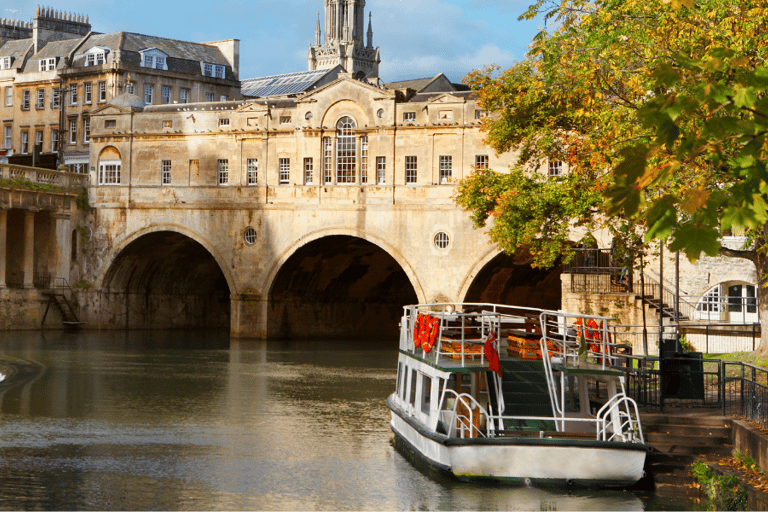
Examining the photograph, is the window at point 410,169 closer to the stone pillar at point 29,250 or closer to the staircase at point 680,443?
the stone pillar at point 29,250

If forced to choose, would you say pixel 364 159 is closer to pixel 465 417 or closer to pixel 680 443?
pixel 680 443

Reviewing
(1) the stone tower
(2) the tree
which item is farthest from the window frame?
(1) the stone tower

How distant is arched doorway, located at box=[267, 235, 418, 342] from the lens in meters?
56.3

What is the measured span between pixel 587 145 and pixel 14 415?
1585cm

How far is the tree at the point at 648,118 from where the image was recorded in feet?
24.0

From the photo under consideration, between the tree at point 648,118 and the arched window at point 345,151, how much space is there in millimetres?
20335

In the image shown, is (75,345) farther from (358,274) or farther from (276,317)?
(358,274)

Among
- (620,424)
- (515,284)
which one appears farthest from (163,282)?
(620,424)

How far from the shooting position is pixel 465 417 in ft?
58.0

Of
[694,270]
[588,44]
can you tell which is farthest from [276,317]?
[588,44]

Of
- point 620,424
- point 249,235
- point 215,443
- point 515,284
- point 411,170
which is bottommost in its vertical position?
point 215,443

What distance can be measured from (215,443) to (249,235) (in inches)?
1343

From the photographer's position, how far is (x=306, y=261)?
187ft

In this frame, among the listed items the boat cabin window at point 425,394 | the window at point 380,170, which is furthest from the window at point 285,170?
the boat cabin window at point 425,394
